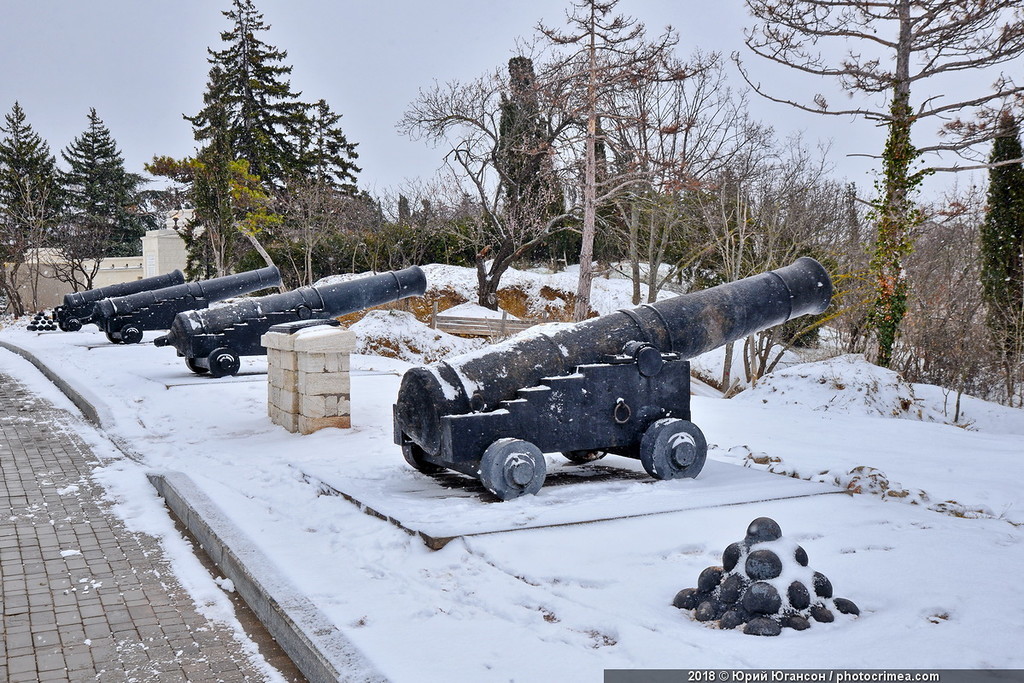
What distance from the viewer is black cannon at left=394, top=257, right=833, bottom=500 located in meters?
5.50

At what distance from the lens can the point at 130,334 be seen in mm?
18062

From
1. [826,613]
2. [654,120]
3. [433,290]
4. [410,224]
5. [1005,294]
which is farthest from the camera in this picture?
[410,224]

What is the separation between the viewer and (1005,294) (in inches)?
600

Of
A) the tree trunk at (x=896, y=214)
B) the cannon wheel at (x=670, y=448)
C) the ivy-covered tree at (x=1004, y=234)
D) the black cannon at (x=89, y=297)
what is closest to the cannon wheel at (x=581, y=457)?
the cannon wheel at (x=670, y=448)

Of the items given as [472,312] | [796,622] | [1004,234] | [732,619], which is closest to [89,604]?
[732,619]

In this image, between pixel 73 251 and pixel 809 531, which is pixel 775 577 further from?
pixel 73 251

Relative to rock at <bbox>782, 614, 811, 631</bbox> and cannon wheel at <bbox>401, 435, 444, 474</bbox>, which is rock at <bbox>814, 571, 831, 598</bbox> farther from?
cannon wheel at <bbox>401, 435, 444, 474</bbox>

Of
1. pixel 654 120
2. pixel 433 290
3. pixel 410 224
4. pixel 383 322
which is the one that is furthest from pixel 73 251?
pixel 654 120

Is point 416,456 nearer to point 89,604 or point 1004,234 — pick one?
point 89,604

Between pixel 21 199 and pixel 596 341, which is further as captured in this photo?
pixel 21 199

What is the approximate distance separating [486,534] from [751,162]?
1887cm

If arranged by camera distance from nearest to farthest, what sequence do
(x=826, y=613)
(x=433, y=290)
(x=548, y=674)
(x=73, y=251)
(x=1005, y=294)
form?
(x=548, y=674), (x=826, y=613), (x=1005, y=294), (x=433, y=290), (x=73, y=251)

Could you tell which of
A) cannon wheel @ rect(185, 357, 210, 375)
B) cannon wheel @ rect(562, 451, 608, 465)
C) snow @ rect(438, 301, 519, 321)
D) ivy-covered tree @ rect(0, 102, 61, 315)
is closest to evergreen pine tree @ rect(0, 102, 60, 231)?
ivy-covered tree @ rect(0, 102, 61, 315)

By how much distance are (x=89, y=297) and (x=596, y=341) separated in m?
21.3
